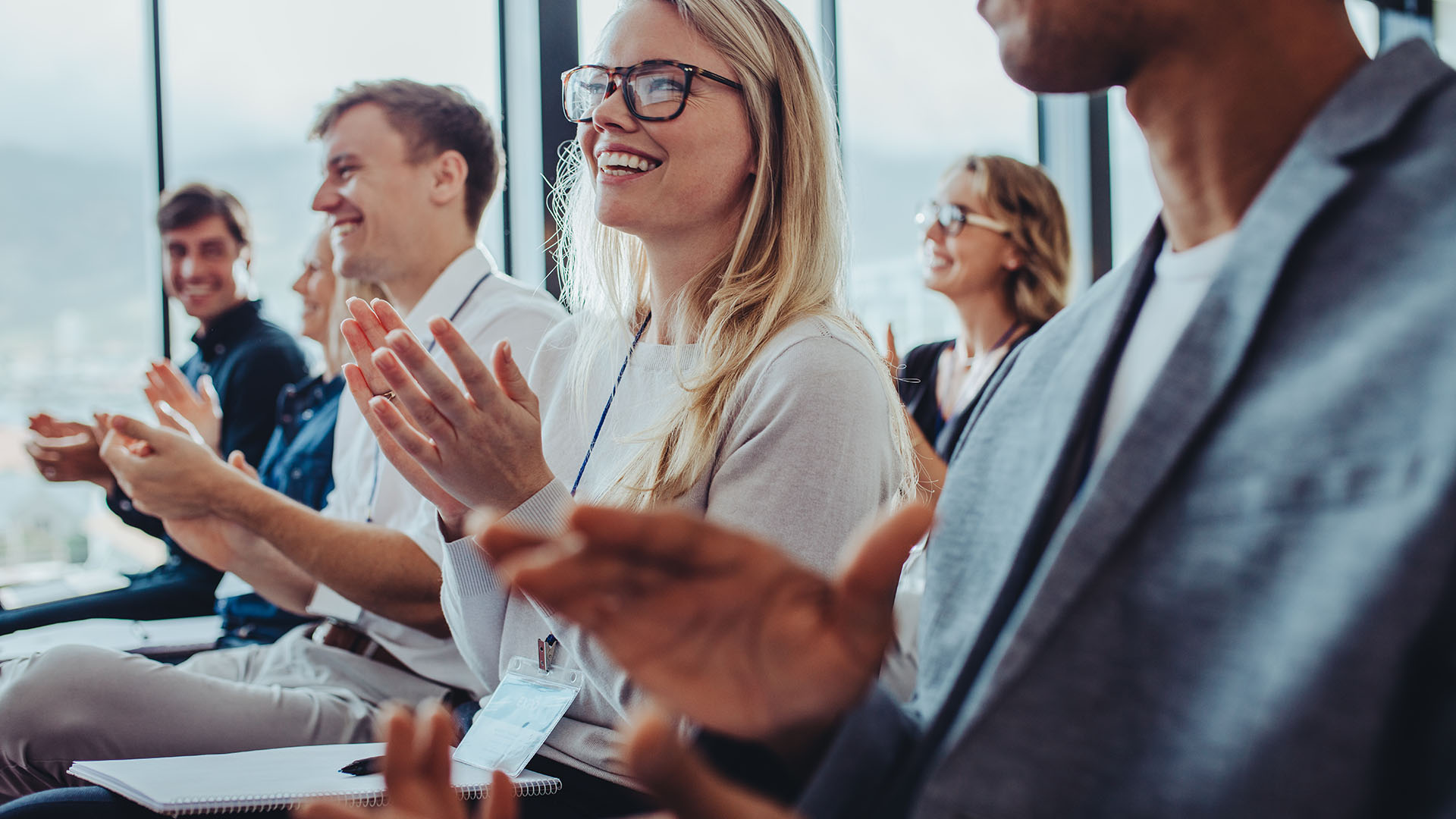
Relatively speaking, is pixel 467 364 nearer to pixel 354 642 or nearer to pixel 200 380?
pixel 354 642

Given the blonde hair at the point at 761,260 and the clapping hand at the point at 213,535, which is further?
the clapping hand at the point at 213,535

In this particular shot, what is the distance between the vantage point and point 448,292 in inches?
85.4

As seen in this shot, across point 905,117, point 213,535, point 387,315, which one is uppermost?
point 905,117

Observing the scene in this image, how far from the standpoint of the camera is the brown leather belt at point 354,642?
1.85 m

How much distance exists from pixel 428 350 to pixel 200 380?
1209mm

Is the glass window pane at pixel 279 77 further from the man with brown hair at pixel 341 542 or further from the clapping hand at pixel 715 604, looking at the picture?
the clapping hand at pixel 715 604

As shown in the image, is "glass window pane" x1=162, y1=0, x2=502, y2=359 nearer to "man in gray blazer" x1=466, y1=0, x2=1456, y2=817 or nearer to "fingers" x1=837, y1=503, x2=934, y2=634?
"man in gray blazer" x1=466, y1=0, x2=1456, y2=817

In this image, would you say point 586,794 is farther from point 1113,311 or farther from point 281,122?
point 281,122

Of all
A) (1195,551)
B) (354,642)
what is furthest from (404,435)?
(354,642)

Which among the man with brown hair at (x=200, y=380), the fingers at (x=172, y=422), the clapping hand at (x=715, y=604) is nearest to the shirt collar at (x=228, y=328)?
the man with brown hair at (x=200, y=380)

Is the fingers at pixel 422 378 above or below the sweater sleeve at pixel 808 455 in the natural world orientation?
above

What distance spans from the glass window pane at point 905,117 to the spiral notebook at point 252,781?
2878 mm

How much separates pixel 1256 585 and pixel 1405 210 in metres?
0.24

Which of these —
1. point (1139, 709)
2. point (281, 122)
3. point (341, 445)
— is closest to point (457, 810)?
point (1139, 709)
